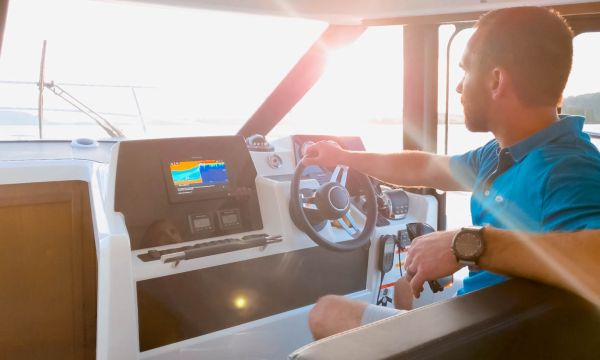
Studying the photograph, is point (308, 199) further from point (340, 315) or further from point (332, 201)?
point (340, 315)

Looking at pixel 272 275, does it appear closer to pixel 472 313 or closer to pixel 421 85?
pixel 472 313

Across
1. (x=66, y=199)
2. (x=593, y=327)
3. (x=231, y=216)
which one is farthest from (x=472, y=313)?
(x=66, y=199)

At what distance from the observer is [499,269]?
1027 mm

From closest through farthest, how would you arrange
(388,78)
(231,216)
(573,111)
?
(231,216) < (573,111) < (388,78)

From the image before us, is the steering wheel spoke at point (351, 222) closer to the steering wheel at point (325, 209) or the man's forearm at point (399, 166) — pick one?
the steering wheel at point (325, 209)

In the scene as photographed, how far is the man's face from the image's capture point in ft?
4.48

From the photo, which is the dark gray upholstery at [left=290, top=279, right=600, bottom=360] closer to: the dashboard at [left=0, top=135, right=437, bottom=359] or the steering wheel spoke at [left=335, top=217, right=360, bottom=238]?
the dashboard at [left=0, top=135, right=437, bottom=359]

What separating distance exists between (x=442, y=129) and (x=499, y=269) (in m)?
2.07

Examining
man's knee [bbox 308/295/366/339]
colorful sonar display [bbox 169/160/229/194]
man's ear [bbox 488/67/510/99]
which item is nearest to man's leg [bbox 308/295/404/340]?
man's knee [bbox 308/295/366/339]

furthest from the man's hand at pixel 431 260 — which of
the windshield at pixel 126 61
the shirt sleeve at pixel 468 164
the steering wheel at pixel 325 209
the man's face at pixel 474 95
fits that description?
the windshield at pixel 126 61

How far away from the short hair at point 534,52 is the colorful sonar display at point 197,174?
1175 mm

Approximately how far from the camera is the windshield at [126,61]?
259cm

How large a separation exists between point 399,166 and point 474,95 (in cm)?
55

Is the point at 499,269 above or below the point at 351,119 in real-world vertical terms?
→ below
